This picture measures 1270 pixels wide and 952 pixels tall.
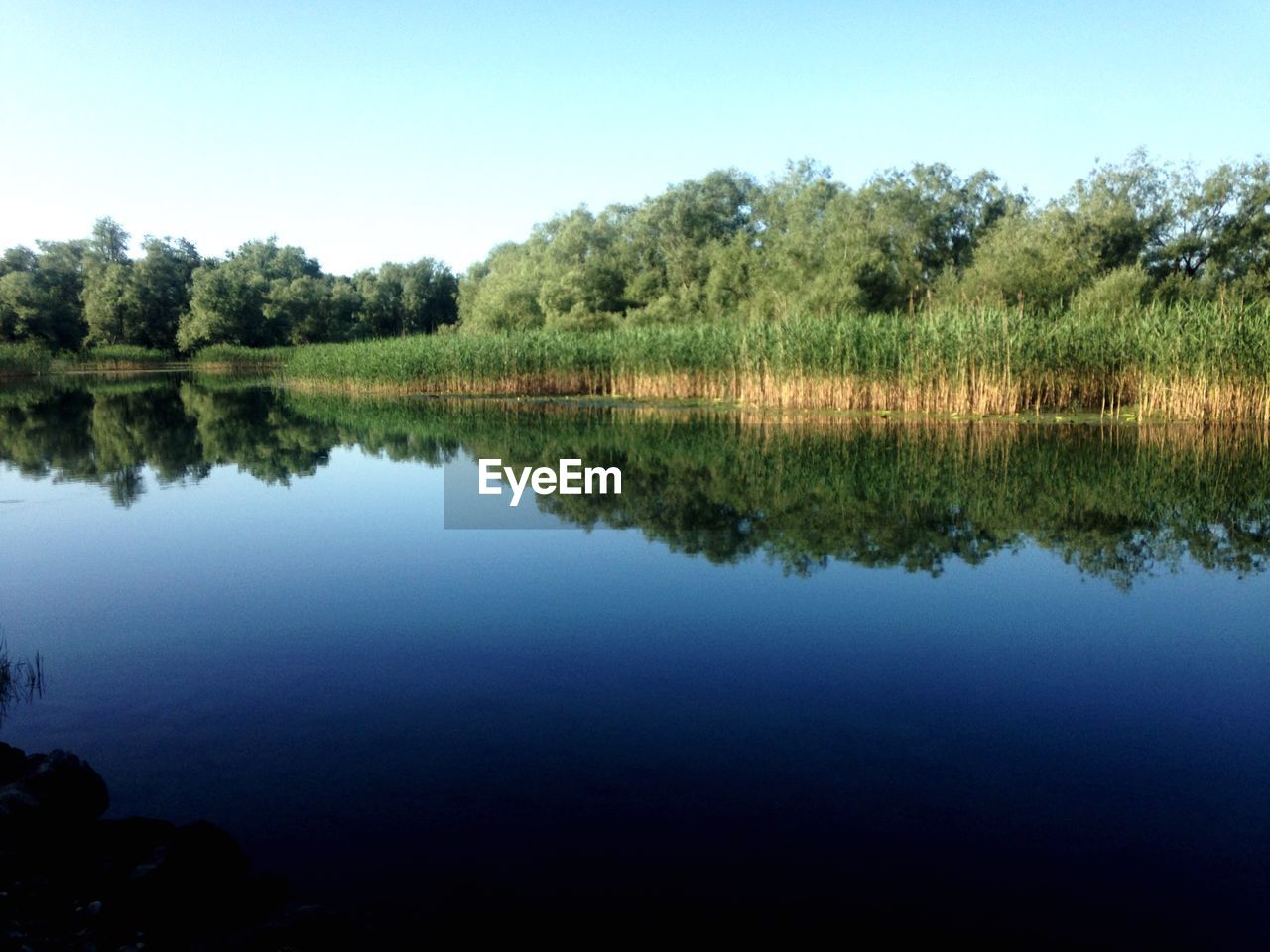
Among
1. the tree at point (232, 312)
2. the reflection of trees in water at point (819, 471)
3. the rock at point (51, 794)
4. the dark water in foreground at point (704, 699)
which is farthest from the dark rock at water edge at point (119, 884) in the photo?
the tree at point (232, 312)

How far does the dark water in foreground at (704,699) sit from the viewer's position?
3852 millimetres

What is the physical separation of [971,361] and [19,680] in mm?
19989

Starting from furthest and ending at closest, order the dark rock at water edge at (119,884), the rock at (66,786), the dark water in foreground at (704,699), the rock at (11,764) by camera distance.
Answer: the rock at (11,764)
the rock at (66,786)
the dark water in foreground at (704,699)
the dark rock at water edge at (119,884)

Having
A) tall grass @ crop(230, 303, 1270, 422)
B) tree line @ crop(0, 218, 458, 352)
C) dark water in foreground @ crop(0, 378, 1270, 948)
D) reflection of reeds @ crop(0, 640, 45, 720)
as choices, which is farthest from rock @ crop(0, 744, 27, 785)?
tree line @ crop(0, 218, 458, 352)

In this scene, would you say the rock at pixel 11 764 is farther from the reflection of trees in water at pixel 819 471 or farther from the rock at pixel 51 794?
the reflection of trees in water at pixel 819 471

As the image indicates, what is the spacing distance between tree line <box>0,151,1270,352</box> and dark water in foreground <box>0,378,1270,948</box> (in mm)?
15712

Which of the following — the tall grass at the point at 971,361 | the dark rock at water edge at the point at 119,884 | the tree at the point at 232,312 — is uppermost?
the tree at the point at 232,312

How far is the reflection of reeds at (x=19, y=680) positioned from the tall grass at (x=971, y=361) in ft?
64.3

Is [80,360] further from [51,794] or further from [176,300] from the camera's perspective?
[51,794]

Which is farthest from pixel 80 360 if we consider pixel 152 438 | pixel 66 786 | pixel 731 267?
pixel 66 786

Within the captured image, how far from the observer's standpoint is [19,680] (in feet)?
19.8

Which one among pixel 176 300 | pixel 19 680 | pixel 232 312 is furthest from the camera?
pixel 176 300

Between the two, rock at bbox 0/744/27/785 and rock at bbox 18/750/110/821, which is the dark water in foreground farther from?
rock at bbox 0/744/27/785

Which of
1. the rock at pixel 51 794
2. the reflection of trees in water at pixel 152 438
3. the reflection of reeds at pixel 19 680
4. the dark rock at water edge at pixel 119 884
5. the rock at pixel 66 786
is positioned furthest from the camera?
the reflection of trees in water at pixel 152 438
